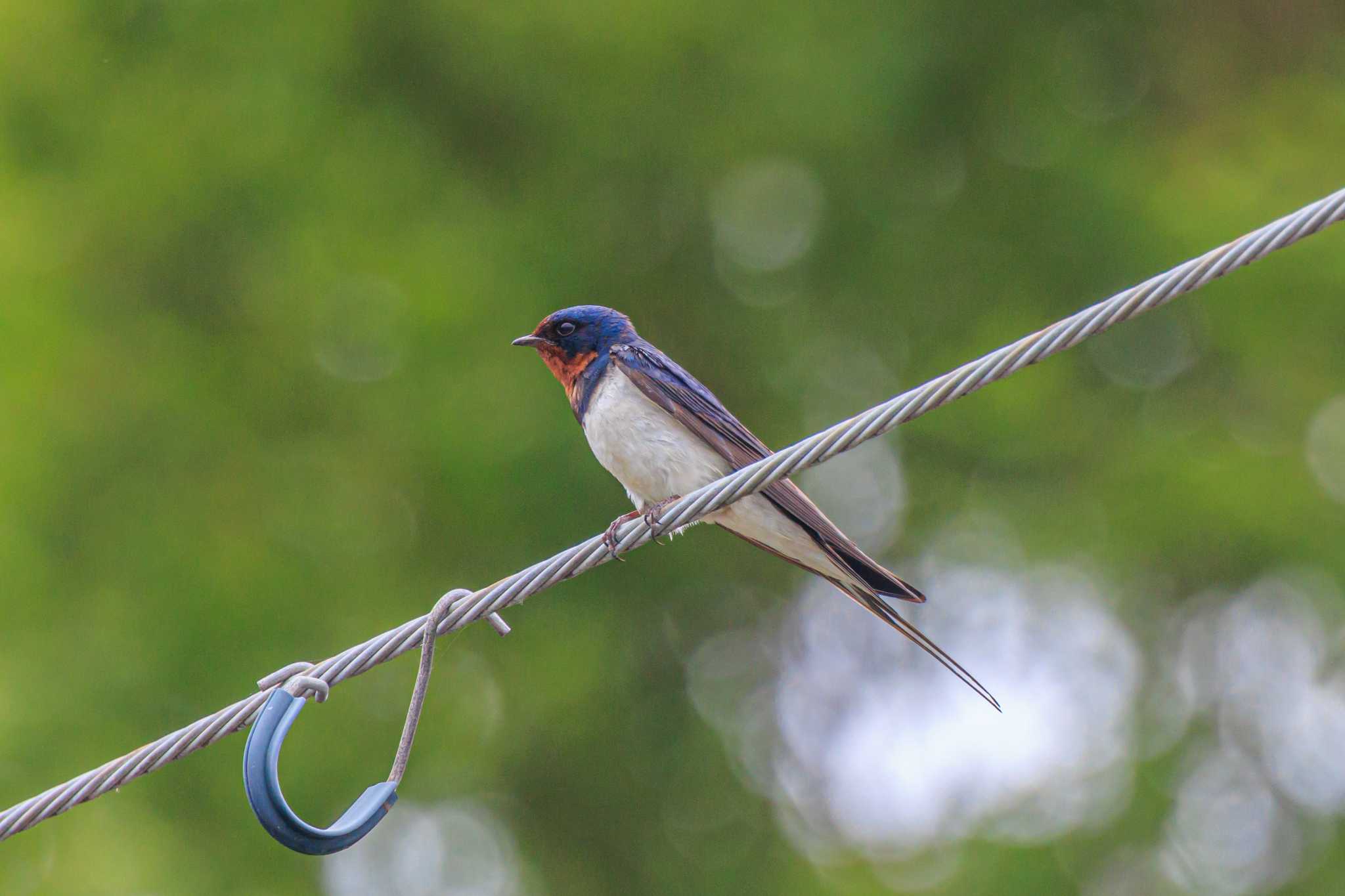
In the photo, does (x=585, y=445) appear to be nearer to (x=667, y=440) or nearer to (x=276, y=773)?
(x=667, y=440)

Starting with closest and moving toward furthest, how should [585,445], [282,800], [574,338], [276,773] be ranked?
[282,800] < [276,773] < [574,338] < [585,445]

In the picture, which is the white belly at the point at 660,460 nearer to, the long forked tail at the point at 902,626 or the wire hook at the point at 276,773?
the long forked tail at the point at 902,626

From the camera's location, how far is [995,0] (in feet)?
28.8

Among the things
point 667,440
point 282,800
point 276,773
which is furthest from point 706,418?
point 282,800

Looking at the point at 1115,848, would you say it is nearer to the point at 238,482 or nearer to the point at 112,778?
the point at 238,482

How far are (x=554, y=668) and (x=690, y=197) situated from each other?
2.94 meters

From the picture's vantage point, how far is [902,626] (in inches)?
155

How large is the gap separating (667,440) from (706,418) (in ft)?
0.55

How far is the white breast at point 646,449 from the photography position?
4.78 m

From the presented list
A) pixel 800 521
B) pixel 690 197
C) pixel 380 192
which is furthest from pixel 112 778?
pixel 690 197

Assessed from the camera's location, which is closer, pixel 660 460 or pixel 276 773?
pixel 276 773

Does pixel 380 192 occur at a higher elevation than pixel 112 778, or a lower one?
higher

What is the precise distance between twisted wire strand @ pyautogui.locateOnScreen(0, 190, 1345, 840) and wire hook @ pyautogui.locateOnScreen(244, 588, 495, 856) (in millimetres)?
39

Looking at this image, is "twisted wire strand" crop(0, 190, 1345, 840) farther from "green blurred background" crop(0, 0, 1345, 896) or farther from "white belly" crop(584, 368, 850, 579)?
"green blurred background" crop(0, 0, 1345, 896)
